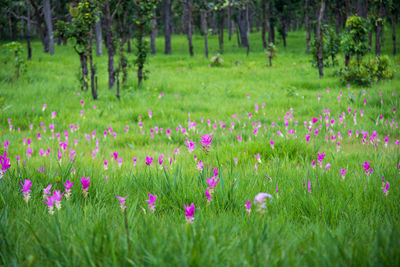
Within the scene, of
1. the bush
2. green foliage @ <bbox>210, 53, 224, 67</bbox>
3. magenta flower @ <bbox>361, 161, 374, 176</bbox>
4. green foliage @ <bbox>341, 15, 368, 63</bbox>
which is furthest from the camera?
green foliage @ <bbox>210, 53, 224, 67</bbox>

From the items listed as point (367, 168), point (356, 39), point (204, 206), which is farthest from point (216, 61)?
point (204, 206)

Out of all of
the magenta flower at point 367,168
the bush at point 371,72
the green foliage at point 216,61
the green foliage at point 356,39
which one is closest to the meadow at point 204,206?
the magenta flower at point 367,168

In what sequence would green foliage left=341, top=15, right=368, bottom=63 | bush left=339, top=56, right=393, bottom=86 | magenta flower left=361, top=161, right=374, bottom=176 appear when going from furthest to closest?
green foliage left=341, top=15, right=368, bottom=63
bush left=339, top=56, right=393, bottom=86
magenta flower left=361, top=161, right=374, bottom=176

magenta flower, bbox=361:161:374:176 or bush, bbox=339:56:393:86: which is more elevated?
bush, bbox=339:56:393:86

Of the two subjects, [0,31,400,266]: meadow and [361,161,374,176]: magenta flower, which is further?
[361,161,374,176]: magenta flower

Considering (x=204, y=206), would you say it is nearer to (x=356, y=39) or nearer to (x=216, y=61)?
(x=356, y=39)

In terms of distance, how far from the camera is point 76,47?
8555 millimetres

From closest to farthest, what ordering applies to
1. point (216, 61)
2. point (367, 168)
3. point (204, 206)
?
point (204, 206) < point (367, 168) < point (216, 61)

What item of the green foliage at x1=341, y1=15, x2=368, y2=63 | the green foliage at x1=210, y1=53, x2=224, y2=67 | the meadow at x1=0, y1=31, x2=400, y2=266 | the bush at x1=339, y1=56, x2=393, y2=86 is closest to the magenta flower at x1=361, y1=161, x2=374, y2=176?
the meadow at x1=0, y1=31, x2=400, y2=266

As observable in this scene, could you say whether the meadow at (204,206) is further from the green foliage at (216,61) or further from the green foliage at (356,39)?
the green foliage at (216,61)

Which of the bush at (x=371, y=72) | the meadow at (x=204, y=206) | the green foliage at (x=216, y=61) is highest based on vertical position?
the green foliage at (x=216, y=61)

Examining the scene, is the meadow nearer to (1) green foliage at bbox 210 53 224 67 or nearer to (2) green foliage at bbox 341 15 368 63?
(2) green foliage at bbox 341 15 368 63

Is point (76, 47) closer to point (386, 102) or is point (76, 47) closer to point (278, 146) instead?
point (278, 146)

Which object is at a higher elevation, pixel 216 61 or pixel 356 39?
pixel 356 39
